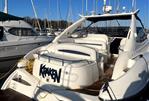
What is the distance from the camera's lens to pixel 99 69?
563cm

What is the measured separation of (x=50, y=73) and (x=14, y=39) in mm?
5551

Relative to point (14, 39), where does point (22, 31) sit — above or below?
above

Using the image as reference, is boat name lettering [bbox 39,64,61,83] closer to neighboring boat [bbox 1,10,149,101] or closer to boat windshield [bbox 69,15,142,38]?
neighboring boat [bbox 1,10,149,101]

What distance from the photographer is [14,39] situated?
34.4ft

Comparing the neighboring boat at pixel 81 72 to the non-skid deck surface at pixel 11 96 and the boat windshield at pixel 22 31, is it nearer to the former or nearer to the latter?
the non-skid deck surface at pixel 11 96

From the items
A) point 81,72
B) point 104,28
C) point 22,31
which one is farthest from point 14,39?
point 81,72

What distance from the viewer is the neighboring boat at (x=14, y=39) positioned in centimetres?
973

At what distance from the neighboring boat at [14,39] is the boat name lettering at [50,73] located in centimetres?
449

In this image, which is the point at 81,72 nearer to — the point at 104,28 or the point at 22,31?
the point at 104,28

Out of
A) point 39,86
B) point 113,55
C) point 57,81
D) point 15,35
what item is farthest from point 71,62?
point 15,35

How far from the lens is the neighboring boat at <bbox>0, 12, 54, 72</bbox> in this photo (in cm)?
973

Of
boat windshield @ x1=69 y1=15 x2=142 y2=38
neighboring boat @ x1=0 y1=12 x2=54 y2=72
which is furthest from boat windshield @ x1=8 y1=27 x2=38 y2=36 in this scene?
boat windshield @ x1=69 y1=15 x2=142 y2=38

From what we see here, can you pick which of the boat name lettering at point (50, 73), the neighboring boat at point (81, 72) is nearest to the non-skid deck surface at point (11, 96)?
the neighboring boat at point (81, 72)

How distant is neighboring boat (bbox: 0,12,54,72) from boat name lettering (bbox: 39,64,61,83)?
449 centimetres
